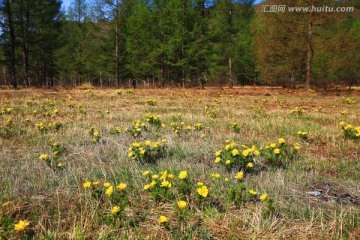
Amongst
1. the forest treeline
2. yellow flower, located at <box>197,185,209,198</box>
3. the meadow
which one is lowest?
the meadow

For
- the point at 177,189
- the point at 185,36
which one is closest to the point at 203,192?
the point at 177,189

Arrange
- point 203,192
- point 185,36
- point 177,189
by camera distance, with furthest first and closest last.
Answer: point 185,36, point 177,189, point 203,192

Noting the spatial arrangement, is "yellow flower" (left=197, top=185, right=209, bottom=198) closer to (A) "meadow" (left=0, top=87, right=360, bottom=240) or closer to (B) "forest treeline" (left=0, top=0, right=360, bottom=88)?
(A) "meadow" (left=0, top=87, right=360, bottom=240)

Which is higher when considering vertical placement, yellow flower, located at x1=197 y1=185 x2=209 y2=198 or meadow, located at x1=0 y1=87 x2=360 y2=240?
yellow flower, located at x1=197 y1=185 x2=209 y2=198

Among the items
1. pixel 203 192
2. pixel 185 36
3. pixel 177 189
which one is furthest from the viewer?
pixel 185 36

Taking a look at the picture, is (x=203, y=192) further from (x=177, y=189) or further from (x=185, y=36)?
(x=185, y=36)

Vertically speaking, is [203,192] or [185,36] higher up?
[185,36]

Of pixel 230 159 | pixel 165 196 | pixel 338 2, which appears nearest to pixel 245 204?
pixel 165 196

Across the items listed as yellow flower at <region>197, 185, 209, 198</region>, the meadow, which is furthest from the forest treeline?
yellow flower at <region>197, 185, 209, 198</region>

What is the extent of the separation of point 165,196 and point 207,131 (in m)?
3.62

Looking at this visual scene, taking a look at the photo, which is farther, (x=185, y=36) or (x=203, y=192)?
(x=185, y=36)

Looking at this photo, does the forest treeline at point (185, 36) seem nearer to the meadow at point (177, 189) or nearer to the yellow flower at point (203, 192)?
the meadow at point (177, 189)

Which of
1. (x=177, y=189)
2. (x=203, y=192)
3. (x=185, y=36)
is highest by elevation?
(x=185, y=36)

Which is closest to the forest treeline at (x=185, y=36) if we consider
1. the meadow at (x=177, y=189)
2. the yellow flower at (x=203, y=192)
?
the meadow at (x=177, y=189)
